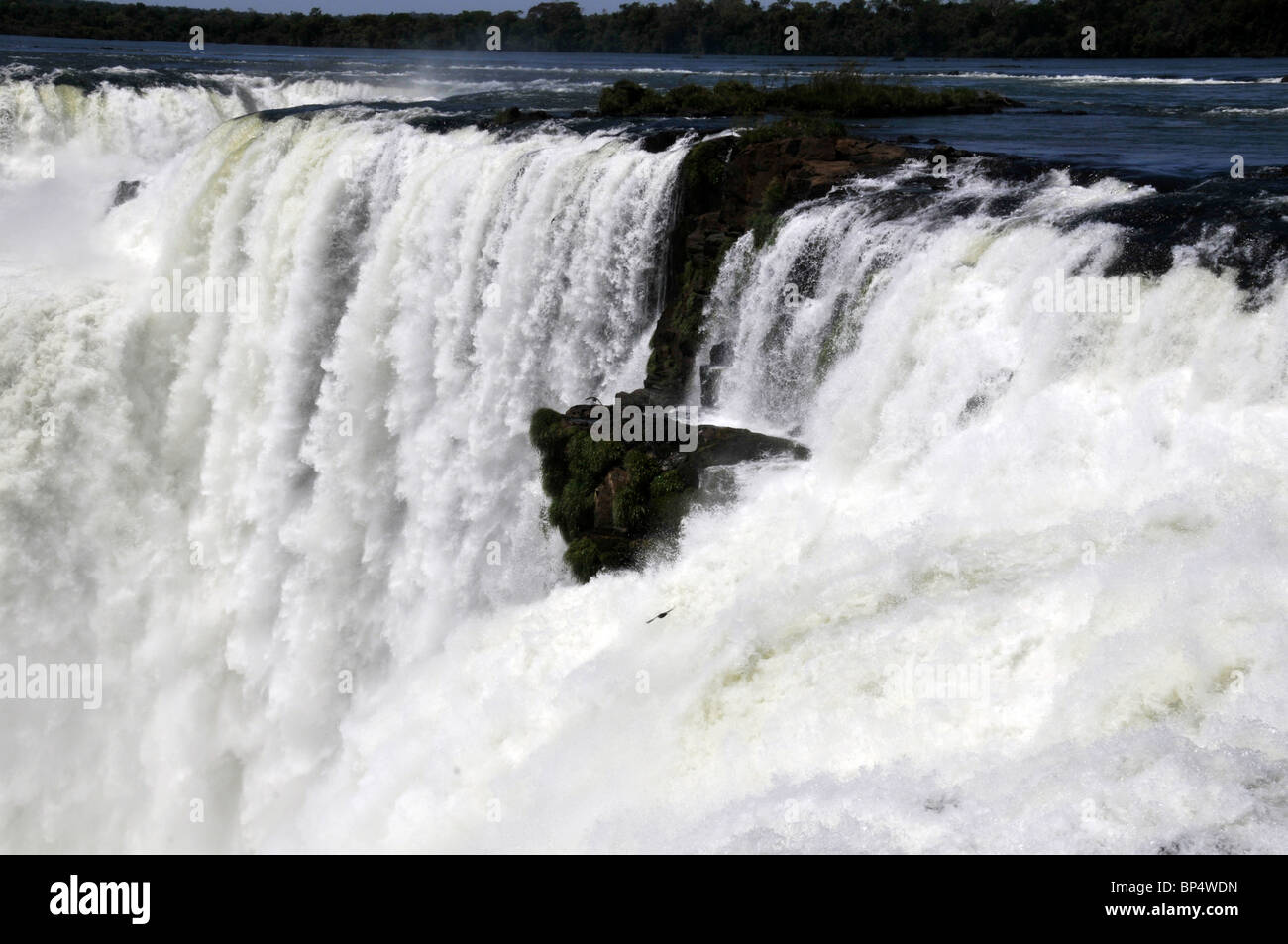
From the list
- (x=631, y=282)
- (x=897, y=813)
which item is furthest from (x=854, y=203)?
(x=897, y=813)

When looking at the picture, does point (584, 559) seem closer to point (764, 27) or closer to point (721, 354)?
point (721, 354)

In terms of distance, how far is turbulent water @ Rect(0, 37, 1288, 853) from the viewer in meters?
6.95

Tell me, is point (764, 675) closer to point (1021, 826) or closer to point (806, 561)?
point (806, 561)

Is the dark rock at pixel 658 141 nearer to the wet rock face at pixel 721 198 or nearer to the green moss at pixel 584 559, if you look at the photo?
the wet rock face at pixel 721 198

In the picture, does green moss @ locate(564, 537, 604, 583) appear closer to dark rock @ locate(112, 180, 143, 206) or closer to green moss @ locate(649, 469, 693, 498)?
green moss @ locate(649, 469, 693, 498)

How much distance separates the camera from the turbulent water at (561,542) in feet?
22.8

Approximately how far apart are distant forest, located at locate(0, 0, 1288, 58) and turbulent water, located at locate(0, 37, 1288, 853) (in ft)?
103

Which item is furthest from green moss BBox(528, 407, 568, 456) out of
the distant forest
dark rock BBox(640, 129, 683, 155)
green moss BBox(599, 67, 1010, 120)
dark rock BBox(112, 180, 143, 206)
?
the distant forest

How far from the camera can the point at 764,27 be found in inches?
2501

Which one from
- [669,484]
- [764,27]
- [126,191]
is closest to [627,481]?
[669,484]

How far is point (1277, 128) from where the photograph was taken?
1873cm

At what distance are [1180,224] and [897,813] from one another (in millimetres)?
5823

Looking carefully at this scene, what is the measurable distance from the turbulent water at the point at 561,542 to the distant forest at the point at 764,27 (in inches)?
1242

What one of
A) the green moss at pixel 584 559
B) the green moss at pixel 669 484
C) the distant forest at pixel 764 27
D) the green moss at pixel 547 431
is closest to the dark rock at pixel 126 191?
the green moss at pixel 547 431
